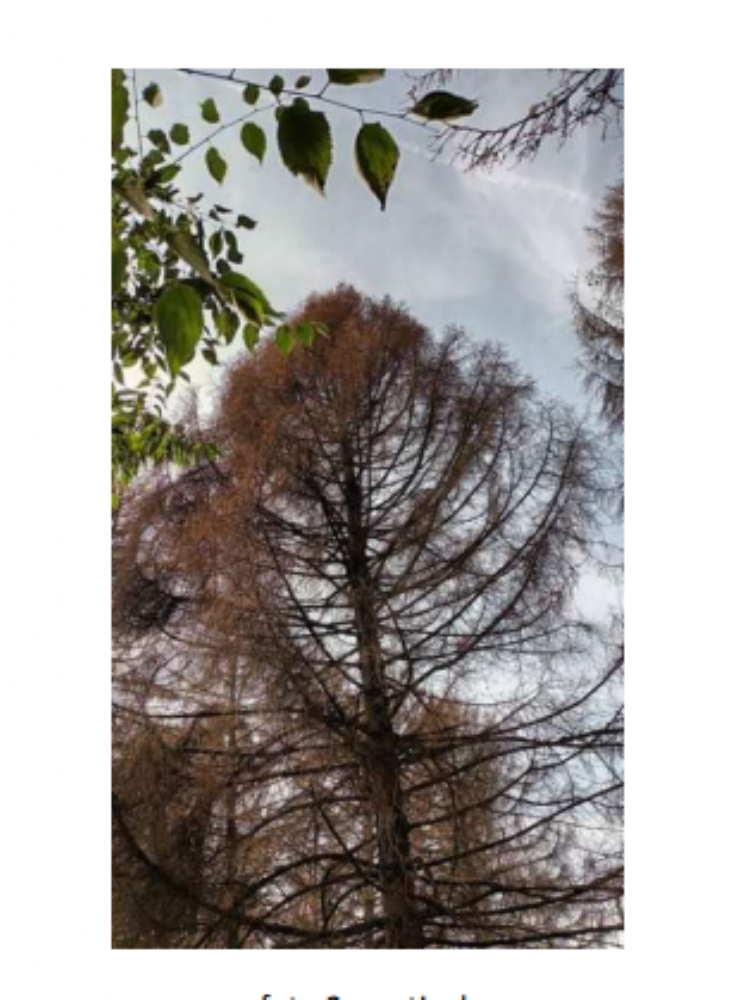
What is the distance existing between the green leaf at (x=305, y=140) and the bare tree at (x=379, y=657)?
1032 mm

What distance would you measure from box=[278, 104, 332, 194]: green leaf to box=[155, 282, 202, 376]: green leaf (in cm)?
8

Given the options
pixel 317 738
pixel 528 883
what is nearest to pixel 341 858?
pixel 317 738

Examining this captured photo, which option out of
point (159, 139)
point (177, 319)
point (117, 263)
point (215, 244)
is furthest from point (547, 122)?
point (177, 319)

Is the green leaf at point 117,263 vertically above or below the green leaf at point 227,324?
above

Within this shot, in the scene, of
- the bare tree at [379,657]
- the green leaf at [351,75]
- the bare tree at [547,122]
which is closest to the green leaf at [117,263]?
the green leaf at [351,75]

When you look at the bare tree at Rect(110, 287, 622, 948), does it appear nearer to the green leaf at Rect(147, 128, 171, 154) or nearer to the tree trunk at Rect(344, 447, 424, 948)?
the tree trunk at Rect(344, 447, 424, 948)

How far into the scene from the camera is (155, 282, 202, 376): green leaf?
1.45ft

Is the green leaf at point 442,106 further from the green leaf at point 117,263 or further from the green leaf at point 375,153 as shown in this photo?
the green leaf at point 117,263

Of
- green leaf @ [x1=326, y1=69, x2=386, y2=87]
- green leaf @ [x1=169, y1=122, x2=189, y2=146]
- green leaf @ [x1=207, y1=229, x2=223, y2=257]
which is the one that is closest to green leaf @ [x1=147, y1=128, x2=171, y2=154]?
green leaf @ [x1=169, y1=122, x2=189, y2=146]

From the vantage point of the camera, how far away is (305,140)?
1.48ft

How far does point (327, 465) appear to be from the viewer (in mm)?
1573

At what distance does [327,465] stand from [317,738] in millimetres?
456

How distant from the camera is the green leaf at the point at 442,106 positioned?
1.51 ft
